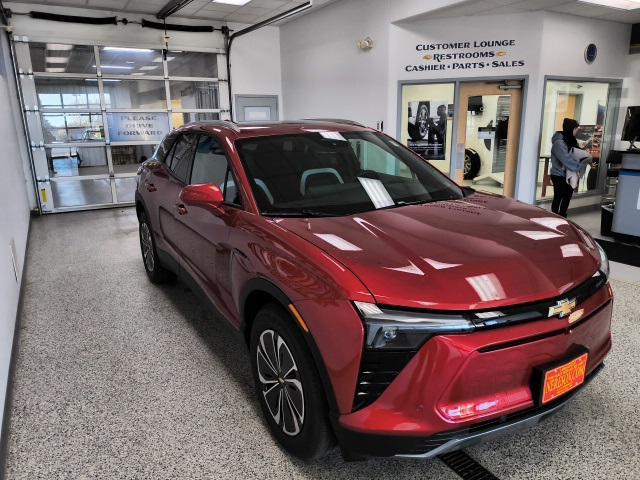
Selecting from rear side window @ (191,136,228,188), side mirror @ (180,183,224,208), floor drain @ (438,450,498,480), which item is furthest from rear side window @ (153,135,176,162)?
floor drain @ (438,450,498,480)

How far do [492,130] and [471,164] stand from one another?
72 centimetres

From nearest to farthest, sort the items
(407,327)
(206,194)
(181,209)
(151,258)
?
1. (407,327)
2. (206,194)
3. (181,209)
4. (151,258)

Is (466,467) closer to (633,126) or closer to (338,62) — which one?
(633,126)

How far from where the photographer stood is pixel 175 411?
2551 millimetres

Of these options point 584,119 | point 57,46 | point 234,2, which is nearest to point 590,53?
point 584,119

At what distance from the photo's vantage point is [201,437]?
2.32 metres

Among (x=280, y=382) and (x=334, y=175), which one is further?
(x=334, y=175)

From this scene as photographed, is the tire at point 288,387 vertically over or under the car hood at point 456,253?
under

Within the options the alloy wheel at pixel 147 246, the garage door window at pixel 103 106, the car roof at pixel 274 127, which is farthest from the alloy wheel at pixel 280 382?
the garage door window at pixel 103 106

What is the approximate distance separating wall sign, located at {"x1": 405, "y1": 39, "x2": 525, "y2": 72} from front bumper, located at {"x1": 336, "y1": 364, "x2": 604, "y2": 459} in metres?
6.82

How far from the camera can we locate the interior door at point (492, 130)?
753cm

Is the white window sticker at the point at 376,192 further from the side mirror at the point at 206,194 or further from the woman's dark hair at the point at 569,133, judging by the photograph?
the woman's dark hair at the point at 569,133

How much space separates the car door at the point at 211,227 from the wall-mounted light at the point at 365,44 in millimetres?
5692

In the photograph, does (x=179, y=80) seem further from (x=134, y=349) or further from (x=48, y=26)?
(x=134, y=349)
